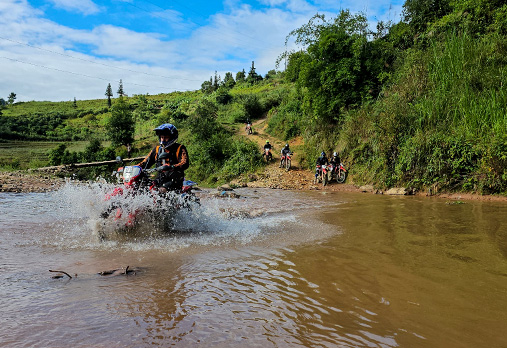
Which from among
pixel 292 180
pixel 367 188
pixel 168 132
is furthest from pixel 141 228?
pixel 292 180

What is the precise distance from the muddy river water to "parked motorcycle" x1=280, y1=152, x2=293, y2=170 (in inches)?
586

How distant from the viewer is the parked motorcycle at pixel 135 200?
6.05m

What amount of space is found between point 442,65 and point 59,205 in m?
16.0

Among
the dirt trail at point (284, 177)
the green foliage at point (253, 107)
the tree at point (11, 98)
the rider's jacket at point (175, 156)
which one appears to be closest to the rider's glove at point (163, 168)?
the rider's jacket at point (175, 156)

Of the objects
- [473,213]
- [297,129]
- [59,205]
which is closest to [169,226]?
[59,205]

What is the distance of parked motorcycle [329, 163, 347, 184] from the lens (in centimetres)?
1834

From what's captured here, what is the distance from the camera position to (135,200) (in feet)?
19.9

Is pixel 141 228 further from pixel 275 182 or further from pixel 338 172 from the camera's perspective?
pixel 275 182

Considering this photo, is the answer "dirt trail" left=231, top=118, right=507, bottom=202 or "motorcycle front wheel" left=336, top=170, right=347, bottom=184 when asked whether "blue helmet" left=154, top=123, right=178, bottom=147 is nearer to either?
"dirt trail" left=231, top=118, right=507, bottom=202

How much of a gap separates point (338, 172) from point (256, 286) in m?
15.4

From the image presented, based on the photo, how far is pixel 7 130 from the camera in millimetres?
50031

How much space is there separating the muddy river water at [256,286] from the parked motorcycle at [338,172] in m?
11.0

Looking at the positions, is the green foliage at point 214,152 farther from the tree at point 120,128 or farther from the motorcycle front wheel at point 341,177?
the tree at point 120,128

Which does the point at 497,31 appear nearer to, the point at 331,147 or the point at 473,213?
the point at 331,147
